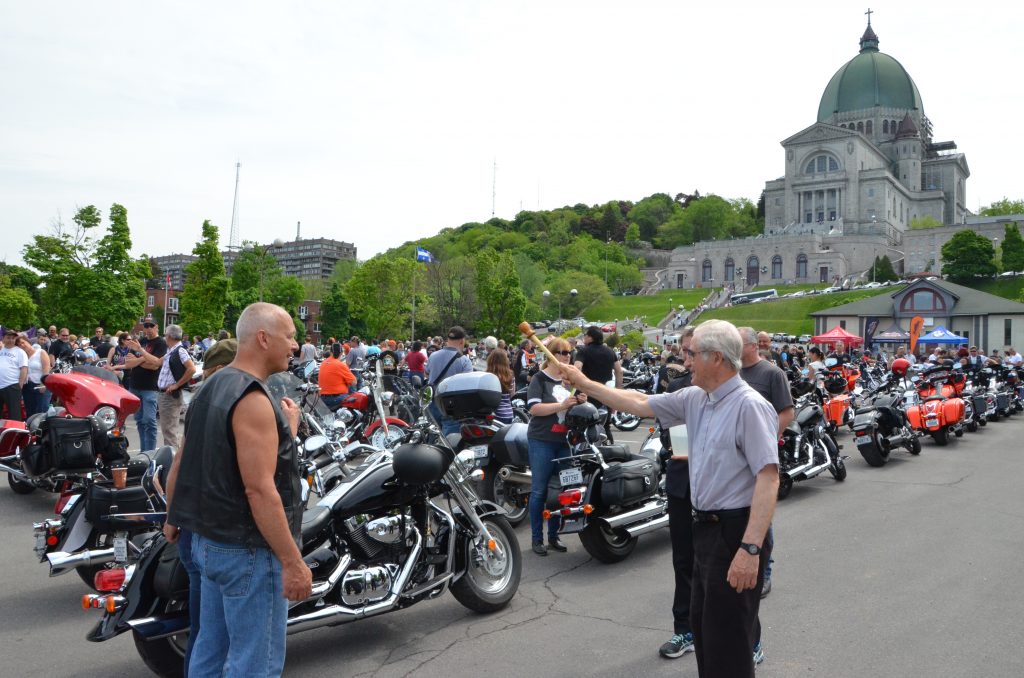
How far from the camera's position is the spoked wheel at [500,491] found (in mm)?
7484

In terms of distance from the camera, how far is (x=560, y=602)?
543 centimetres

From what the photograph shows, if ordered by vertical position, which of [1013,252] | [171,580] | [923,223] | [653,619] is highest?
[923,223]

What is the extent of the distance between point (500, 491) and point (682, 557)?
3.07 meters

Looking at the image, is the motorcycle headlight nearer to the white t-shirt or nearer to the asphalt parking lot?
the asphalt parking lot

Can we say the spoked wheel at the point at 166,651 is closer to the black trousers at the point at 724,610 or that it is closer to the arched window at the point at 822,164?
the black trousers at the point at 724,610

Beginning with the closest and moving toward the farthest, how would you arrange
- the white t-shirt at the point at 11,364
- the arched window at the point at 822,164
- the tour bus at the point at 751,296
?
1. the white t-shirt at the point at 11,364
2. the tour bus at the point at 751,296
3. the arched window at the point at 822,164

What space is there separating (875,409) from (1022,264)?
86860 millimetres

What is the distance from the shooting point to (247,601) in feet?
9.39

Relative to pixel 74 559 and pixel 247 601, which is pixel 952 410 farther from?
pixel 247 601

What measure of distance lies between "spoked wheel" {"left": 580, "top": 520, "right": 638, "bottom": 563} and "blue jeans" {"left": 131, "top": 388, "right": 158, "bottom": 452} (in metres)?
6.69

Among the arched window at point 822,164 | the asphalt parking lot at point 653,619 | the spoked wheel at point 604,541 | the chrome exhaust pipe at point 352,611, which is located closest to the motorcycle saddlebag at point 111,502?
the asphalt parking lot at point 653,619

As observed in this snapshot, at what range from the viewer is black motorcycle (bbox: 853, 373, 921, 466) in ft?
37.0

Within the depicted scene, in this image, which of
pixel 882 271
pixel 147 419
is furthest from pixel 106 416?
pixel 882 271

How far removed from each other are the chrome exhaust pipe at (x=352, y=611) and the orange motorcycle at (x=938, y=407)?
406 inches
